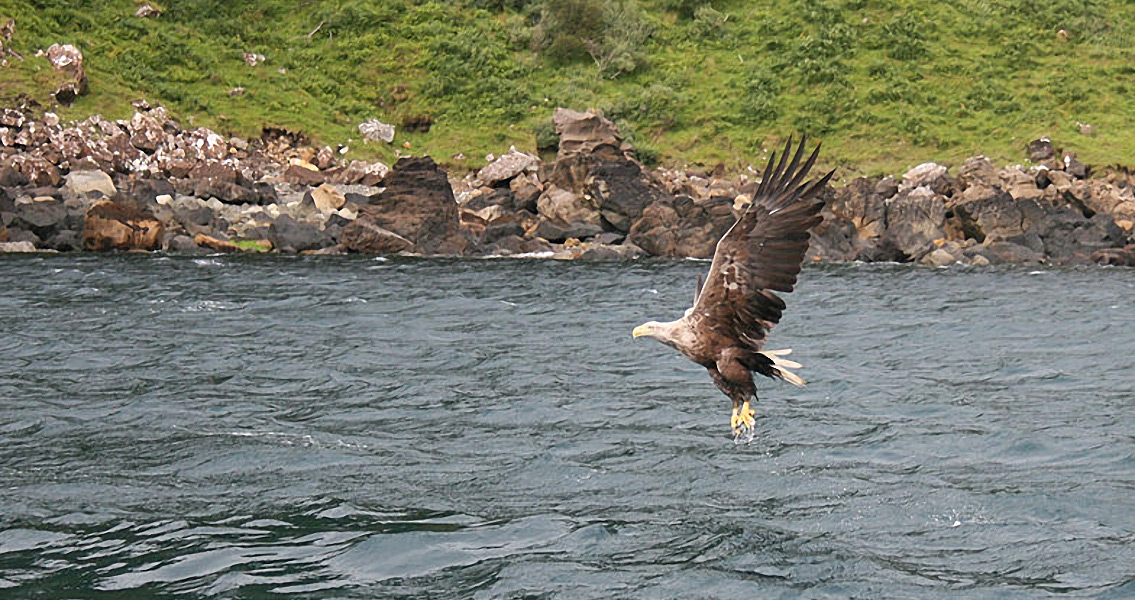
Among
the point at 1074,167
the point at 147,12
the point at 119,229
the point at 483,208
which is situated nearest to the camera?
the point at 119,229

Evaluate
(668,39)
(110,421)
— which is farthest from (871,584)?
(668,39)

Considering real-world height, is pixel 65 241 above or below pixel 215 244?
above

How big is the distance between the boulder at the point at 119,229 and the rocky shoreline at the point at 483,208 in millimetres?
33

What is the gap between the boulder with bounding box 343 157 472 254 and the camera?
1188 inches

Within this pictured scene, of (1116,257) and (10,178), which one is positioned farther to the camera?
(10,178)

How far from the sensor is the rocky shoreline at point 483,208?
96.0 feet

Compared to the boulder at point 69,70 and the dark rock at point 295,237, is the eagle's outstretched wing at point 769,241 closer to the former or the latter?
the dark rock at point 295,237

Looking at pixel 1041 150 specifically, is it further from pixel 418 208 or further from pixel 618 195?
pixel 418 208

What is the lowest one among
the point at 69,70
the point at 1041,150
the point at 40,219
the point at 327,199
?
the point at 1041,150

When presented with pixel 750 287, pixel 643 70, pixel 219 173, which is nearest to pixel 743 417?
pixel 750 287

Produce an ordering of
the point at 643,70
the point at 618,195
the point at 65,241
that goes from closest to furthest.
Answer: the point at 65,241, the point at 618,195, the point at 643,70

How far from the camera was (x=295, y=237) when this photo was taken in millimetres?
29156

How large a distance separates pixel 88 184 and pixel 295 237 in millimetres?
6194

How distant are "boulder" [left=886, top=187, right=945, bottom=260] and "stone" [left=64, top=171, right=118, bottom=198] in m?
18.2
